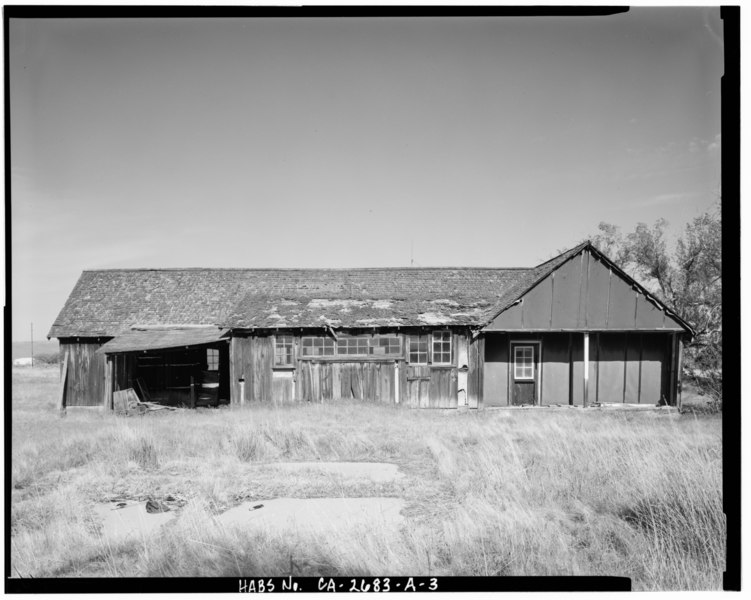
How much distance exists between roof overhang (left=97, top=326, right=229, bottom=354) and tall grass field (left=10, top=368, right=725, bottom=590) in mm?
4109

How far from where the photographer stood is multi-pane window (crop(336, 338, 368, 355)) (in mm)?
15641

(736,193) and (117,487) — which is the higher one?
(736,193)

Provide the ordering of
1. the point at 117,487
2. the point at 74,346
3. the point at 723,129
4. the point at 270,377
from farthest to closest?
the point at 74,346 → the point at 270,377 → the point at 117,487 → the point at 723,129

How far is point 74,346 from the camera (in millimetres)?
17219

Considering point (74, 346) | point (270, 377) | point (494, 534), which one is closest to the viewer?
point (494, 534)

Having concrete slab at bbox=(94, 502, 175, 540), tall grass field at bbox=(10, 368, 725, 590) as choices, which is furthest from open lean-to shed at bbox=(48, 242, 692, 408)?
concrete slab at bbox=(94, 502, 175, 540)

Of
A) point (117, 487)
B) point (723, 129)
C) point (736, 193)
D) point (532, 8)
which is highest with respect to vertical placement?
point (532, 8)

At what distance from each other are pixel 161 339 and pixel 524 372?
12.5 m

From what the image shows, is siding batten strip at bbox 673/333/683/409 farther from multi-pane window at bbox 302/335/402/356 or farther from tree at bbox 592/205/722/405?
multi-pane window at bbox 302/335/402/356

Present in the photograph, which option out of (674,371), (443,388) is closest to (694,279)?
(674,371)

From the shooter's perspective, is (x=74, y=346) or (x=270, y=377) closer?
(x=270, y=377)

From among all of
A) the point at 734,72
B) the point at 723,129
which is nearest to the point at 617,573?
the point at 723,129

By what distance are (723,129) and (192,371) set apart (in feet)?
52.1

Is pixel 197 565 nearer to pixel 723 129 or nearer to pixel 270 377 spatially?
pixel 723 129
